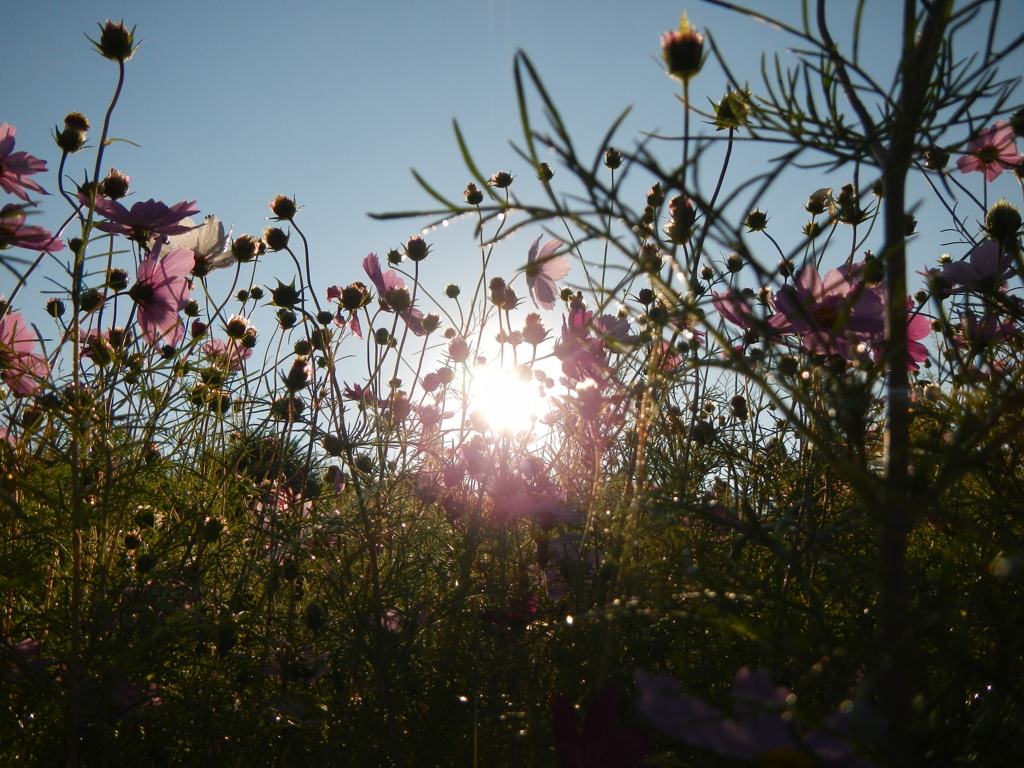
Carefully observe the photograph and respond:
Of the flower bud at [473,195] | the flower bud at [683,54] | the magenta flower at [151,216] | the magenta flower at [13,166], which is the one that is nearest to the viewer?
the flower bud at [683,54]

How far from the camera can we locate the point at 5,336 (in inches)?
42.1

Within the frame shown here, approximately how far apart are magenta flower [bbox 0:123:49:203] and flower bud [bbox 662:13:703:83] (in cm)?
96

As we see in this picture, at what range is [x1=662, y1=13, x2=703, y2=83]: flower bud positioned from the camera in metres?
0.44

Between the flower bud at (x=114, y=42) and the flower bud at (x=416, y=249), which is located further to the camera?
the flower bud at (x=416, y=249)

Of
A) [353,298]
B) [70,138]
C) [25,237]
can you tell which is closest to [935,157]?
[25,237]

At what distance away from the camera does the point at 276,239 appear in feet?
4.17

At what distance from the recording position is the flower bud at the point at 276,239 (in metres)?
1.26

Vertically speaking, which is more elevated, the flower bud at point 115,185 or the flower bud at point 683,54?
the flower bud at point 115,185

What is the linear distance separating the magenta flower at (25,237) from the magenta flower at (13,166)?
0.38 feet

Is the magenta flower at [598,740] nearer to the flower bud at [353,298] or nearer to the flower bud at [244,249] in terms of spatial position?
the flower bud at [353,298]

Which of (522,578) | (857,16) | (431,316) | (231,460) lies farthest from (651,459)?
(857,16)

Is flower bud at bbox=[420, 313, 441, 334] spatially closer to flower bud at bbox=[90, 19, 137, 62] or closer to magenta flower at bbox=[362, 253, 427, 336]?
magenta flower at bbox=[362, 253, 427, 336]

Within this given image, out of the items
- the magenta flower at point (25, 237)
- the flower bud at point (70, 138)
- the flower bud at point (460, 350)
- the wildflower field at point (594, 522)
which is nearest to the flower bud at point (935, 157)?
the wildflower field at point (594, 522)

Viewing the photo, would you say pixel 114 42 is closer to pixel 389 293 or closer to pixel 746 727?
pixel 389 293
